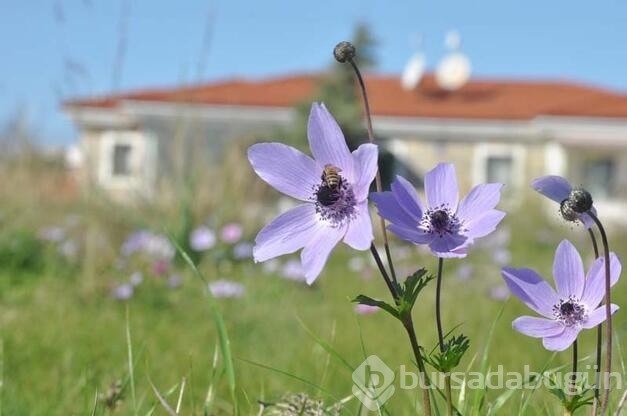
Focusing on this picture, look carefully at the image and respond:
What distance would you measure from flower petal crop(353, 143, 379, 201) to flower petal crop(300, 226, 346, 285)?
0.14 feet

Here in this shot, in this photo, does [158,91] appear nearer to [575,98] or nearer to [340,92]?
[340,92]

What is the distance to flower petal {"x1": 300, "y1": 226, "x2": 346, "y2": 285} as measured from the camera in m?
0.79

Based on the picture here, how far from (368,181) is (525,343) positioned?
10.4 feet

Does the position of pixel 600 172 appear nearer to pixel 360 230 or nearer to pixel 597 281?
pixel 597 281

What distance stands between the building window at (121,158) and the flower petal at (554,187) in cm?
2408

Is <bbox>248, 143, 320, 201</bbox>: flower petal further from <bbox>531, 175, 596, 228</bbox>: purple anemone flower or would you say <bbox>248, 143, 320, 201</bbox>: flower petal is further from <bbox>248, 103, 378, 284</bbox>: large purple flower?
<bbox>531, 175, 596, 228</bbox>: purple anemone flower

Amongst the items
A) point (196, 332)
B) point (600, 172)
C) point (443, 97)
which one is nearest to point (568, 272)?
point (196, 332)

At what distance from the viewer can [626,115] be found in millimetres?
21438

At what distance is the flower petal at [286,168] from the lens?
0.86 m

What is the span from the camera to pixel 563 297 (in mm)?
935

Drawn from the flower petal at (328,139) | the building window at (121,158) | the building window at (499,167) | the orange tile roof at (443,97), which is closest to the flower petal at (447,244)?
the flower petal at (328,139)

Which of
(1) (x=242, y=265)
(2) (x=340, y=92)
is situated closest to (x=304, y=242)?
(1) (x=242, y=265)

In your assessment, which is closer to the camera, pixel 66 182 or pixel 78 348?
pixel 78 348

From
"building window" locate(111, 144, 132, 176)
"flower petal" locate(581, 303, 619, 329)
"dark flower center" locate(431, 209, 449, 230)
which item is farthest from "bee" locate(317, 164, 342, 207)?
"building window" locate(111, 144, 132, 176)
